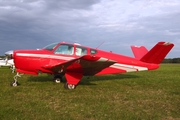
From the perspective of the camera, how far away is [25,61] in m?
8.48

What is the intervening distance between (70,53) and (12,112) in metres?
4.84

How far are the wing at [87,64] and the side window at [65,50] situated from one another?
665 mm

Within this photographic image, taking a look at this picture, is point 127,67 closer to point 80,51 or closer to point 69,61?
point 80,51

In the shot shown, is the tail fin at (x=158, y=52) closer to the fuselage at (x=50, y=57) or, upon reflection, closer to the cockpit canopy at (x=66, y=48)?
the fuselage at (x=50, y=57)

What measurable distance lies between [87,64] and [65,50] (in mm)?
1536

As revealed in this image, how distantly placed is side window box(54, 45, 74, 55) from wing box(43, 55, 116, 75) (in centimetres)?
67

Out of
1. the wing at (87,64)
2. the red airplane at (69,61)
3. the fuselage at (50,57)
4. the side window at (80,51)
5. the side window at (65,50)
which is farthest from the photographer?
the side window at (80,51)

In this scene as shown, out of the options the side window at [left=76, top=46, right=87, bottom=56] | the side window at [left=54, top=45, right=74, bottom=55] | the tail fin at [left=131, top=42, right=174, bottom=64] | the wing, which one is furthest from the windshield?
the tail fin at [left=131, top=42, right=174, bottom=64]

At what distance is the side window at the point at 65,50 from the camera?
8959 millimetres

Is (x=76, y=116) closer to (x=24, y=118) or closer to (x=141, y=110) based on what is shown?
(x=24, y=118)

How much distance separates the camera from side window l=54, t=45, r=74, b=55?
896 cm

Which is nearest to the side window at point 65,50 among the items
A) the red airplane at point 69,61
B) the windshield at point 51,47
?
the red airplane at point 69,61

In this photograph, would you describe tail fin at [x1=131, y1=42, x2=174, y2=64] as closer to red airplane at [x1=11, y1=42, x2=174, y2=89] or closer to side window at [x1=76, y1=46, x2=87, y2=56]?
red airplane at [x1=11, y1=42, x2=174, y2=89]

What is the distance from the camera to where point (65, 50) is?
29.7 feet
